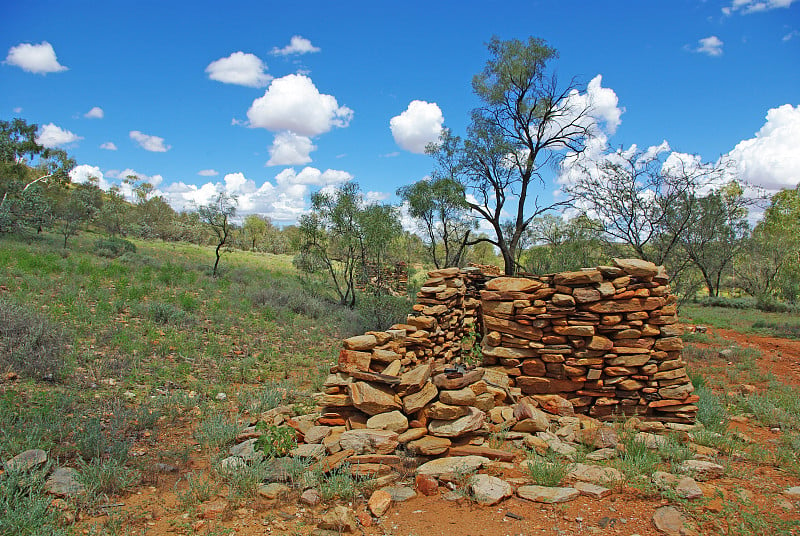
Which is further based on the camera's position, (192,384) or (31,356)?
(192,384)

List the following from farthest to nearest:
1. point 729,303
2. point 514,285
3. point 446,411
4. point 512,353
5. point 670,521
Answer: point 729,303, point 514,285, point 512,353, point 446,411, point 670,521

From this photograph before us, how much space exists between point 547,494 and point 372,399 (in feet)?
6.76

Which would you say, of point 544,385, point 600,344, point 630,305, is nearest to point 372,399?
point 544,385

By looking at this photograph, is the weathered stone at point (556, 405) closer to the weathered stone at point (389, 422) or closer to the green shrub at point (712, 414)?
the green shrub at point (712, 414)

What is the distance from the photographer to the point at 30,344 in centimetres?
682

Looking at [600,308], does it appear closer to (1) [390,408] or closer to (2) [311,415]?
(1) [390,408]

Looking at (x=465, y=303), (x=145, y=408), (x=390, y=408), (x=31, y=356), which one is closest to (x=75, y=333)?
(x=31, y=356)

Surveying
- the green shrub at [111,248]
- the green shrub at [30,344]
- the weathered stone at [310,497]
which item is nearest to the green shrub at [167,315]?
the green shrub at [30,344]

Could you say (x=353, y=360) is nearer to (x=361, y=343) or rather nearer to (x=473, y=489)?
(x=361, y=343)

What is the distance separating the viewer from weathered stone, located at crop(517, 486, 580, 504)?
3455 mm

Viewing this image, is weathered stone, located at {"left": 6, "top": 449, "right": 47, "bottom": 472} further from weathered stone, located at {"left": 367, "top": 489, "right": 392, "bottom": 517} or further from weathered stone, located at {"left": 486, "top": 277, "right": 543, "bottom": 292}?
weathered stone, located at {"left": 486, "top": 277, "right": 543, "bottom": 292}

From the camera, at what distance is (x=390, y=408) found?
16.0 ft

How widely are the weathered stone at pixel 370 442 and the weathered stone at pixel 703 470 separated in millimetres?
2736

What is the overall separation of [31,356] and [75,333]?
1574 mm
